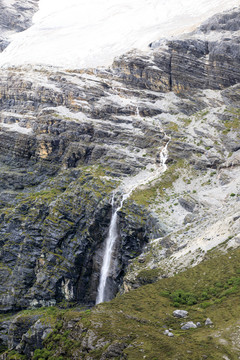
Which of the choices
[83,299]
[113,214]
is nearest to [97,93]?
[113,214]

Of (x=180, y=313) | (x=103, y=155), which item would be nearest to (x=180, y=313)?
(x=180, y=313)

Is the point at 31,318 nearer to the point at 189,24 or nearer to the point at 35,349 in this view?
the point at 35,349

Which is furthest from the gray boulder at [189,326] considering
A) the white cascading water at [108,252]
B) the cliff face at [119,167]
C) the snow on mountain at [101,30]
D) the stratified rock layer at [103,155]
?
the snow on mountain at [101,30]

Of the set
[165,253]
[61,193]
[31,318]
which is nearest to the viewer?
[165,253]

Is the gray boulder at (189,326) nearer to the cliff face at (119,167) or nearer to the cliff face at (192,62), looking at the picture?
the cliff face at (119,167)

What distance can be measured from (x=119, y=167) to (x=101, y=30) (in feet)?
315

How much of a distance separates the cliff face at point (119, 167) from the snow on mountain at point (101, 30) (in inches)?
688

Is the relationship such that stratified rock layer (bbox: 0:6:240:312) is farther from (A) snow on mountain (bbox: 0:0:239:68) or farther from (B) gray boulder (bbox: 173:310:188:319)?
(B) gray boulder (bbox: 173:310:188:319)

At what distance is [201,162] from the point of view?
8269 centimetres

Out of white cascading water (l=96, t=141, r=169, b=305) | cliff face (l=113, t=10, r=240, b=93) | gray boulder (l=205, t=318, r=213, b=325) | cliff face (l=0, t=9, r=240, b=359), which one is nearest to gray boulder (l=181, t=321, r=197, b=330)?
gray boulder (l=205, t=318, r=213, b=325)

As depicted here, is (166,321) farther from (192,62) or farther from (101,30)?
(101,30)

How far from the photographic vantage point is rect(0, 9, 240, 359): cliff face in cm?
6150

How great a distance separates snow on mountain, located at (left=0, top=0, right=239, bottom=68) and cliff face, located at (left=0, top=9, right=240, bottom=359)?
688 inches

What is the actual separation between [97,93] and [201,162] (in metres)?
42.2
